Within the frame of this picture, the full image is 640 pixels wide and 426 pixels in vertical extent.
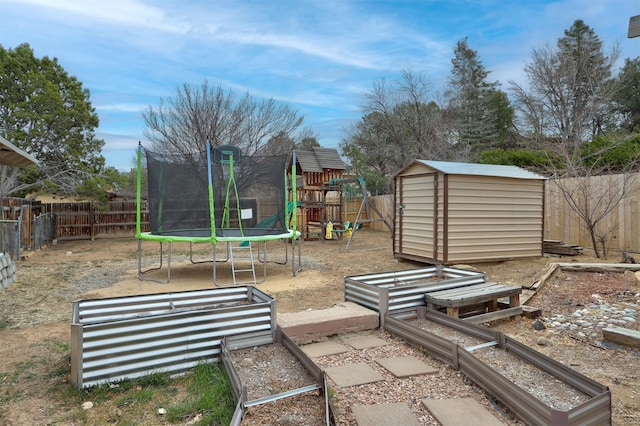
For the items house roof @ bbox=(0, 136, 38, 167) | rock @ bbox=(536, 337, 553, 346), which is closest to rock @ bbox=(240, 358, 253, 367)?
rock @ bbox=(536, 337, 553, 346)

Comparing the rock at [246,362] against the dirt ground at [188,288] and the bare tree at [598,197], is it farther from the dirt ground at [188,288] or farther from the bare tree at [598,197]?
the bare tree at [598,197]

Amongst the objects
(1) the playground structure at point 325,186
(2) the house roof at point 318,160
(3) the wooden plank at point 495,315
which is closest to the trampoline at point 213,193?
(3) the wooden plank at point 495,315

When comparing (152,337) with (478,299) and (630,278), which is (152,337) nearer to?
(478,299)

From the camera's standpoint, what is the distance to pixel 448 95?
69.8 ft

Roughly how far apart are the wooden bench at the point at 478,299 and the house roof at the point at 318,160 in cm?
1337

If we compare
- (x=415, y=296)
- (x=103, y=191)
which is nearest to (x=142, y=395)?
(x=415, y=296)

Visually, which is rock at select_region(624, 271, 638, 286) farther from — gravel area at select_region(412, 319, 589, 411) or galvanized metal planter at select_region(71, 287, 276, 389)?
galvanized metal planter at select_region(71, 287, 276, 389)

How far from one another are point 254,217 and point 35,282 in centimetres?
364

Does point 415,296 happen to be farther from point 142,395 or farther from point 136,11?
point 136,11

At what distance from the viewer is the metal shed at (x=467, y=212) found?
7480 millimetres

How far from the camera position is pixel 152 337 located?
2.76m

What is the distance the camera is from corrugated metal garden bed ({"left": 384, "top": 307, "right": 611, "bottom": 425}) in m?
2.02

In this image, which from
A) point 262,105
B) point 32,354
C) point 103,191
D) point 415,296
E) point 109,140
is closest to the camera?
point 32,354

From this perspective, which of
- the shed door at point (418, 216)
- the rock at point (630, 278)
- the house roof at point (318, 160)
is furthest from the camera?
the house roof at point (318, 160)
